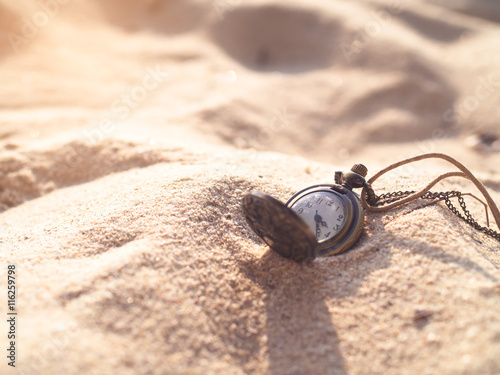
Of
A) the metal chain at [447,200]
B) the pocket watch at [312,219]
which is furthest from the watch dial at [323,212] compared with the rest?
the metal chain at [447,200]

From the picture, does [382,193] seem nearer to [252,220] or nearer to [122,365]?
[252,220]

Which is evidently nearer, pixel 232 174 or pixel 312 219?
pixel 312 219

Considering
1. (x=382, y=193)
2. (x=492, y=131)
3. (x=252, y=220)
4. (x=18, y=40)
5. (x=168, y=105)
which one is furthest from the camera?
(x=18, y=40)

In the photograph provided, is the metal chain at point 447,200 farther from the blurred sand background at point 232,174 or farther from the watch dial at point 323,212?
the watch dial at point 323,212

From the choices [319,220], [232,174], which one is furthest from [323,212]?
[232,174]

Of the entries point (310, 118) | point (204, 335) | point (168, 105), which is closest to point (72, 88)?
point (168, 105)

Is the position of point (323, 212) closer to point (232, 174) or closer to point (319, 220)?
point (319, 220)
